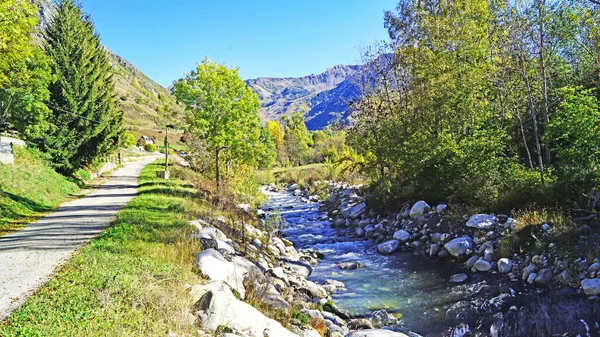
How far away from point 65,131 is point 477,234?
24.0 meters

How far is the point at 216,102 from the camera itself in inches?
760

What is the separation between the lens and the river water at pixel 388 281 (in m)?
8.88

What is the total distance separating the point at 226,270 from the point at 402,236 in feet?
27.5

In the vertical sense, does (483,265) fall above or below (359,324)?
above

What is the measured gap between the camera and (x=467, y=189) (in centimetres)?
1382

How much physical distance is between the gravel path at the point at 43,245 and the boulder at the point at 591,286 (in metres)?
10.5

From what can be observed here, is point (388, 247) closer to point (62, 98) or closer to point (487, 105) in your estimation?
point (487, 105)

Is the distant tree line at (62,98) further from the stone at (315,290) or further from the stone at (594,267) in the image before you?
the stone at (594,267)

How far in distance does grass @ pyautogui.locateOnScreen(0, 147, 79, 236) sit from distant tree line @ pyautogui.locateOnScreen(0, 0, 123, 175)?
172 cm

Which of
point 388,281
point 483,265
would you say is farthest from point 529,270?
point 388,281

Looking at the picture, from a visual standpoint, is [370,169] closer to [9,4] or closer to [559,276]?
[559,276]

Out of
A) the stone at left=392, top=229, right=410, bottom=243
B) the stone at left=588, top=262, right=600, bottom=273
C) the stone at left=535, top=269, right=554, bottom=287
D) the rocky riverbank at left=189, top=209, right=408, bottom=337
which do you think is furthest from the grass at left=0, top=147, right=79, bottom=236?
the stone at left=588, top=262, right=600, bottom=273

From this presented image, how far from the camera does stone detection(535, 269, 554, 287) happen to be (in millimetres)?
9039

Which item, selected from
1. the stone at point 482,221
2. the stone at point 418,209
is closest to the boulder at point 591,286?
the stone at point 482,221
